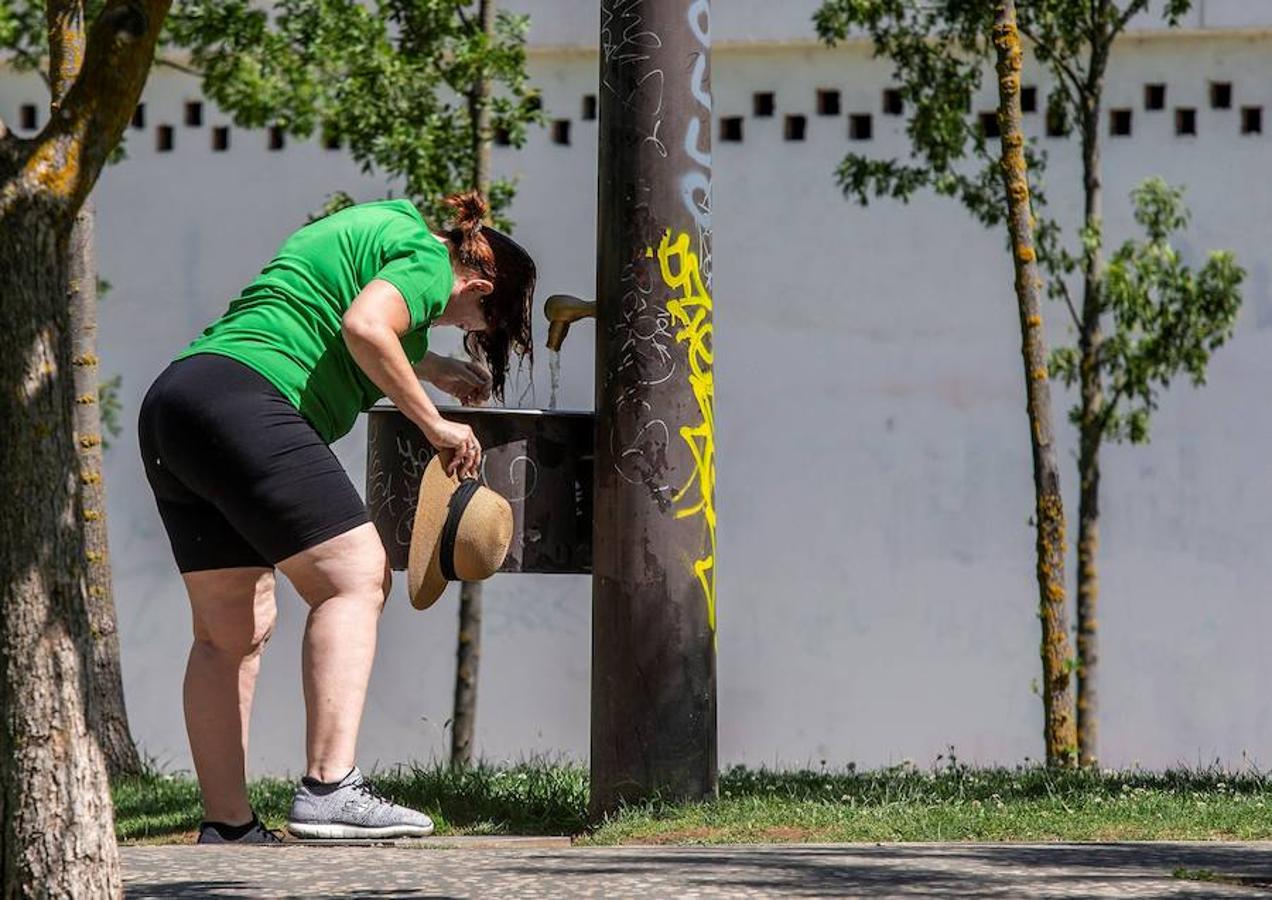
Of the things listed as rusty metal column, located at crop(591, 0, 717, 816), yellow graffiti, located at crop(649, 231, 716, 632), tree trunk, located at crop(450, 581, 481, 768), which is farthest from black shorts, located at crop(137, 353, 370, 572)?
tree trunk, located at crop(450, 581, 481, 768)

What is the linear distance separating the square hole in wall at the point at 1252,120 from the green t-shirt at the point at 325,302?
27.2 ft

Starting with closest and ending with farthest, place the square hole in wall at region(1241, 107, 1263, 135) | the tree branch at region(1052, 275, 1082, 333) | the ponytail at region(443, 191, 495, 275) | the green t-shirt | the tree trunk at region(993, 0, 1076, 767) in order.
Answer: the green t-shirt
the ponytail at region(443, 191, 495, 275)
the tree trunk at region(993, 0, 1076, 767)
the tree branch at region(1052, 275, 1082, 333)
the square hole in wall at region(1241, 107, 1263, 135)

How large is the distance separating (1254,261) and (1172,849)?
816 cm

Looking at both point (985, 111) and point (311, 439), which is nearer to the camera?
point (311, 439)

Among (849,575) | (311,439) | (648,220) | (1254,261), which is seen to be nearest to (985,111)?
(1254,261)

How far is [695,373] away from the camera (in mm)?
5781

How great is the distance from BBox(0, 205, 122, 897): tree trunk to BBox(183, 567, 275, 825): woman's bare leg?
4.67ft

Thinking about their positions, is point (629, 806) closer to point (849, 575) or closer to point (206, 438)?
point (206, 438)

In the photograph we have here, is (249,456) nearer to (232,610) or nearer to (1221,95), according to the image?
(232,610)

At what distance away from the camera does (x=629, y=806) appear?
18.4ft

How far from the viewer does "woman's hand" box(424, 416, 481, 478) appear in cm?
501

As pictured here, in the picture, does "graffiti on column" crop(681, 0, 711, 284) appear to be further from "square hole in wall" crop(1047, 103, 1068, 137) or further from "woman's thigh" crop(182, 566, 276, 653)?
"square hole in wall" crop(1047, 103, 1068, 137)

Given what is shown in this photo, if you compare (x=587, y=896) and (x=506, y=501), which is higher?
(x=506, y=501)

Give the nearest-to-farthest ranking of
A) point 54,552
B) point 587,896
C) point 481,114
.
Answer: point 54,552 < point 587,896 < point 481,114
